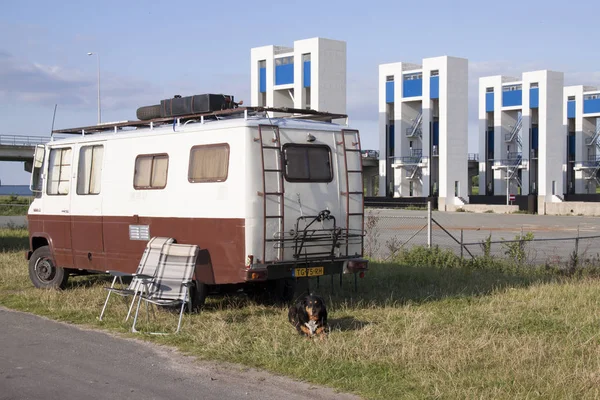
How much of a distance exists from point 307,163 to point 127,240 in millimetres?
3410

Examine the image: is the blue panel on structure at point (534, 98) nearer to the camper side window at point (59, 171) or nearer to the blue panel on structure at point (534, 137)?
the blue panel on structure at point (534, 137)

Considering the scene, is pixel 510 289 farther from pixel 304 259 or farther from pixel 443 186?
pixel 443 186

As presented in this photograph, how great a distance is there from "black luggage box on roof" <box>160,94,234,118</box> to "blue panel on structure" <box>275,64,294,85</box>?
41839mm

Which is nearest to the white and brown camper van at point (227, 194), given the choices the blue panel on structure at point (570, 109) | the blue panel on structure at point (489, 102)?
the blue panel on structure at point (489, 102)

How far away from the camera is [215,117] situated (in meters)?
12.2

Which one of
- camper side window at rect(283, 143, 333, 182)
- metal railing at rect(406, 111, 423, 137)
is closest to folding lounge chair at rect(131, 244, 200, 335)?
camper side window at rect(283, 143, 333, 182)

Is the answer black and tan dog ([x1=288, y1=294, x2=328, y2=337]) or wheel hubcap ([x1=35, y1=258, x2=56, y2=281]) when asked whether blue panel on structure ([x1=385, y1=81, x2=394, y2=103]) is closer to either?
wheel hubcap ([x1=35, y1=258, x2=56, y2=281])

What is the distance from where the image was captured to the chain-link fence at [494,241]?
61.2 ft

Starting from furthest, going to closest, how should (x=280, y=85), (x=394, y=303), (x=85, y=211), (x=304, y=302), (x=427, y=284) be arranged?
(x=280, y=85), (x=427, y=284), (x=85, y=211), (x=394, y=303), (x=304, y=302)

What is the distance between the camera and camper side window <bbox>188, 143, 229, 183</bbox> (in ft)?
37.2

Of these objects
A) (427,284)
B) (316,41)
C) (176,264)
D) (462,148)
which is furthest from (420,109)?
(176,264)

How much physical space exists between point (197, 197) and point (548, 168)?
54.6m

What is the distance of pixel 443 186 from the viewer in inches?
2427

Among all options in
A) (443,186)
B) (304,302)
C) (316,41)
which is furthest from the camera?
(443,186)
